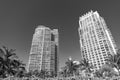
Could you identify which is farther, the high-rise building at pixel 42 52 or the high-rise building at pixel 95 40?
the high-rise building at pixel 42 52

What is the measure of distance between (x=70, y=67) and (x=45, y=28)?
145m

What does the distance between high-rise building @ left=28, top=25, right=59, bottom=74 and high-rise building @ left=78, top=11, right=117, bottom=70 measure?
157 feet

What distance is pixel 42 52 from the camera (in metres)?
156

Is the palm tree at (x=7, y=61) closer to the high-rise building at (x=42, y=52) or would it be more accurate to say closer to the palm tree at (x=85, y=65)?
the palm tree at (x=85, y=65)

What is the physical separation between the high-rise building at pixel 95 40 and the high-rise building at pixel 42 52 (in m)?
47.8

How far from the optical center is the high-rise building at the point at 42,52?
144375mm

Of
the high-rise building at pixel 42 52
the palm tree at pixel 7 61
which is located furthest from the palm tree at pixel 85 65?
the high-rise building at pixel 42 52

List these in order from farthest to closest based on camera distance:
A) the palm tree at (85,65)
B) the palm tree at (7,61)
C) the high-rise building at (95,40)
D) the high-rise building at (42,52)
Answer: the high-rise building at (42,52)
the high-rise building at (95,40)
the palm tree at (85,65)
the palm tree at (7,61)

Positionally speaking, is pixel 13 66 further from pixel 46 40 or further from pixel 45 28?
pixel 45 28

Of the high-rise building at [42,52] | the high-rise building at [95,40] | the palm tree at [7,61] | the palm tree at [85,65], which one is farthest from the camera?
the high-rise building at [42,52]

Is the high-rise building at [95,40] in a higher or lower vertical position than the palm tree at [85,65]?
higher

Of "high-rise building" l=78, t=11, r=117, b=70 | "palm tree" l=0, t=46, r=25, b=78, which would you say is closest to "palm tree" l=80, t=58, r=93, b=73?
"palm tree" l=0, t=46, r=25, b=78

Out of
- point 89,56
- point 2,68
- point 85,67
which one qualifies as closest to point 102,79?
point 2,68

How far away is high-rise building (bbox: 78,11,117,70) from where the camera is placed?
130 meters
